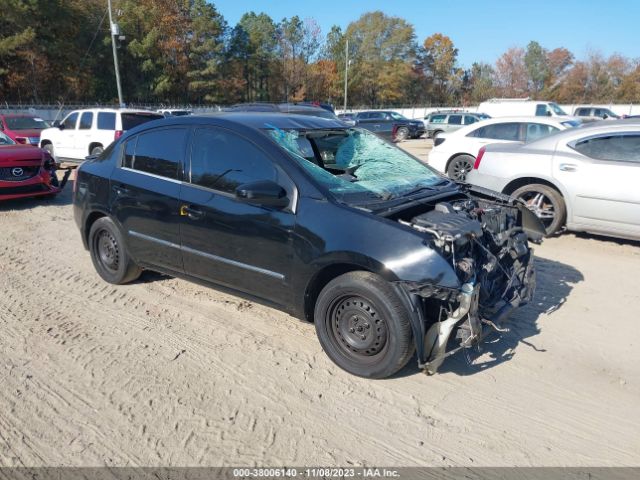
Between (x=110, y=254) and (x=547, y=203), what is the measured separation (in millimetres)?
5828

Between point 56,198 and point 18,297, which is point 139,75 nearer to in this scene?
point 56,198

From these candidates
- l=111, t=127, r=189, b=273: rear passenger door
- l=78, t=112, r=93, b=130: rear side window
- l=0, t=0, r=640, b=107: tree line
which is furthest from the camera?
l=0, t=0, r=640, b=107: tree line

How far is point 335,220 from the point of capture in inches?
131

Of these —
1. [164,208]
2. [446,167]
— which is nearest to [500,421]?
[164,208]

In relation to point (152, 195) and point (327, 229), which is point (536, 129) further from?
point (152, 195)

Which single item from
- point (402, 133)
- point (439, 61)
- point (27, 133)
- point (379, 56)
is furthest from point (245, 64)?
point (27, 133)

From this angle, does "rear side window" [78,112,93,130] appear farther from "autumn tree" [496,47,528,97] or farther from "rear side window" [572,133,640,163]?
"autumn tree" [496,47,528,97]

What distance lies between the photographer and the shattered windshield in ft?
12.1

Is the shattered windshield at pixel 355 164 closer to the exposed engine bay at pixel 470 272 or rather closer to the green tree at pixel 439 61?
the exposed engine bay at pixel 470 272

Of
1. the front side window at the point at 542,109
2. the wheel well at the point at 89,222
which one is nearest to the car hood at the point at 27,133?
the wheel well at the point at 89,222

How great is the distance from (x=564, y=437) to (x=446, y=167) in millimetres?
8828

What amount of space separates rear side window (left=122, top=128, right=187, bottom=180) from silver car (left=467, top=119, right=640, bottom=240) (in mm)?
4053

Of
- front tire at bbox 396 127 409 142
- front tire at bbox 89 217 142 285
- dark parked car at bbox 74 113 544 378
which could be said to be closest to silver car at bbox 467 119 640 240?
dark parked car at bbox 74 113 544 378

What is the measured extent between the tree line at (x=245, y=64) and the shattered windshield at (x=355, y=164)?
4425 cm
